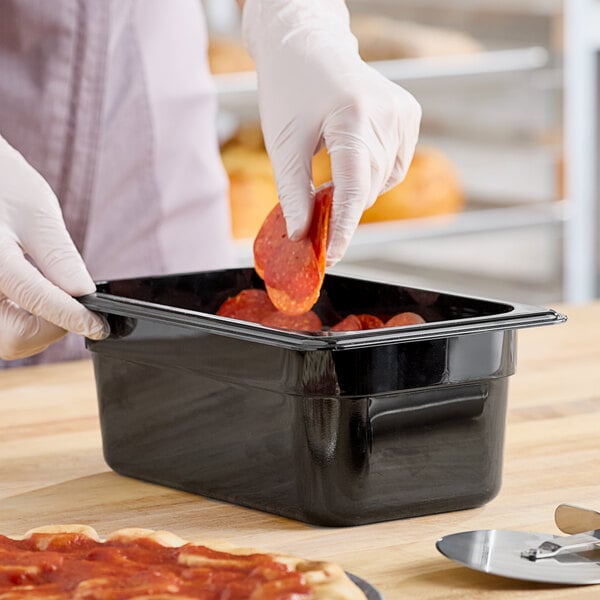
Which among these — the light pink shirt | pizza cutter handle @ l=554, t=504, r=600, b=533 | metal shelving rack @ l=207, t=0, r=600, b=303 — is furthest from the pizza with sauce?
metal shelving rack @ l=207, t=0, r=600, b=303

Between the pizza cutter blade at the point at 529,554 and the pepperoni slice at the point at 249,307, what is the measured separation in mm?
296

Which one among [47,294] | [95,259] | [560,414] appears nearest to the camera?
[47,294]

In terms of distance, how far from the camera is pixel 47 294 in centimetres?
108

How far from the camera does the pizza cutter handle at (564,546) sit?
0.83 metres

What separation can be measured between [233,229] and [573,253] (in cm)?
111

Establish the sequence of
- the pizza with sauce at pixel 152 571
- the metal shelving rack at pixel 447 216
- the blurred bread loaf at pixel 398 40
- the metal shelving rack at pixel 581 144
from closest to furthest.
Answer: the pizza with sauce at pixel 152 571, the metal shelving rack at pixel 447 216, the blurred bread loaf at pixel 398 40, the metal shelving rack at pixel 581 144

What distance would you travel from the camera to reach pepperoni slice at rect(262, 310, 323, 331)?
1.04m

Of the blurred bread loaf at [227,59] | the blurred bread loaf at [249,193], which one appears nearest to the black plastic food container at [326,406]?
the blurred bread loaf at [249,193]

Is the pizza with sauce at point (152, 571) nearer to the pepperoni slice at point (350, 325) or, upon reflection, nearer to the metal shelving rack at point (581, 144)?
the pepperoni slice at point (350, 325)

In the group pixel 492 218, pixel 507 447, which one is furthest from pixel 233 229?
pixel 507 447

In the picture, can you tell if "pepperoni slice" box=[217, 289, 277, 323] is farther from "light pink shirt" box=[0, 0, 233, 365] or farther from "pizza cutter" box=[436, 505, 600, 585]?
"light pink shirt" box=[0, 0, 233, 365]

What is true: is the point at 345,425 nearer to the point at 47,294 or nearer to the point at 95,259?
the point at 47,294

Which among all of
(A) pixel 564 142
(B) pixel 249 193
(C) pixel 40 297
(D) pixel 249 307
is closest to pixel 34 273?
(C) pixel 40 297

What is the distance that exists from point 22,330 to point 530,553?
0.54 metres
